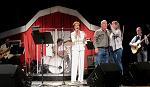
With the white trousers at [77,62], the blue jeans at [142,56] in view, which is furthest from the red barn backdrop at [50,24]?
the white trousers at [77,62]

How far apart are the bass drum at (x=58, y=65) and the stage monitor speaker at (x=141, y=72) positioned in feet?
13.4

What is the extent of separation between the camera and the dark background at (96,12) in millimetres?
14336

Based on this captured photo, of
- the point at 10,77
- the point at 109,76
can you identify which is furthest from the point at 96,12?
the point at 10,77

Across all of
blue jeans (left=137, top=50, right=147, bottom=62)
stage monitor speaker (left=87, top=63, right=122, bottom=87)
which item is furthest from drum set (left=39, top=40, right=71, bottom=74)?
stage monitor speaker (left=87, top=63, right=122, bottom=87)

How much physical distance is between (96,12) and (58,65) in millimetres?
3022

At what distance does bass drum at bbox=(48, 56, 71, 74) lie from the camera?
1312 centimetres

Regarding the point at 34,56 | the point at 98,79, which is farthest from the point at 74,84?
the point at 34,56

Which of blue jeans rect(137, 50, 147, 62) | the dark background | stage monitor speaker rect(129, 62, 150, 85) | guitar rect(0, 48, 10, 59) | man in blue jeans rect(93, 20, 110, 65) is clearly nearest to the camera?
stage monitor speaker rect(129, 62, 150, 85)

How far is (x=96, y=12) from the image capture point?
569 inches

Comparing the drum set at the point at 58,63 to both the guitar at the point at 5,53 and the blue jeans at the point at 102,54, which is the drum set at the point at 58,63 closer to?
the guitar at the point at 5,53

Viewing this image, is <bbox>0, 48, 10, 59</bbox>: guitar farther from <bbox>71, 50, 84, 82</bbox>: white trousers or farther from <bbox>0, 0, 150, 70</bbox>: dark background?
<bbox>71, 50, 84, 82</bbox>: white trousers

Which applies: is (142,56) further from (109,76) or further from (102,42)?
(109,76)

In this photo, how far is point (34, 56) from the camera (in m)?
13.9

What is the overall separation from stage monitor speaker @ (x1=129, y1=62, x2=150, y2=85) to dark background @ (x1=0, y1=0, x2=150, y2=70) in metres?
4.91
